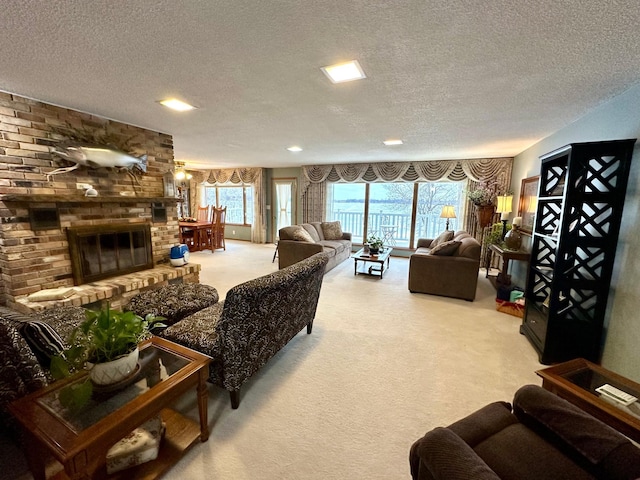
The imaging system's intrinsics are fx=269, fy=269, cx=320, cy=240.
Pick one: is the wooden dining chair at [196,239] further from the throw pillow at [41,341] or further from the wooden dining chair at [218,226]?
the throw pillow at [41,341]

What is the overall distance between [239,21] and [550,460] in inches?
89.9

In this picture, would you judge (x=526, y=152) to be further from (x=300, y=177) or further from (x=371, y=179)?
(x=300, y=177)

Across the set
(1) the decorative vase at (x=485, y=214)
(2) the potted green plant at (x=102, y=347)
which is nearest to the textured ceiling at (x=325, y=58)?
(2) the potted green plant at (x=102, y=347)

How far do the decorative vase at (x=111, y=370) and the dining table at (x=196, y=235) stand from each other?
556cm

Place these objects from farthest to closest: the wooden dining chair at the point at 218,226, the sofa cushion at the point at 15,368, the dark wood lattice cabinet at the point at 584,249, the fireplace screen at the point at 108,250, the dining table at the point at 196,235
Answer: the wooden dining chair at the point at 218,226, the dining table at the point at 196,235, the fireplace screen at the point at 108,250, the dark wood lattice cabinet at the point at 584,249, the sofa cushion at the point at 15,368

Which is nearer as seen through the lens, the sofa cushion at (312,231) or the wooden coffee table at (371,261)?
the wooden coffee table at (371,261)

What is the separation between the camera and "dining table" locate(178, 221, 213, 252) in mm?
6539

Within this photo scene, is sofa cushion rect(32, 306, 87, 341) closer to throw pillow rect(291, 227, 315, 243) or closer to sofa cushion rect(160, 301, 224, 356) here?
sofa cushion rect(160, 301, 224, 356)

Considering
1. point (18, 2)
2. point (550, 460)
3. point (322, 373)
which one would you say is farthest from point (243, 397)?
point (18, 2)

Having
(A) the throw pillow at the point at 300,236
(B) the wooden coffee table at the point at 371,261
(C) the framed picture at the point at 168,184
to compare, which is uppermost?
(C) the framed picture at the point at 168,184

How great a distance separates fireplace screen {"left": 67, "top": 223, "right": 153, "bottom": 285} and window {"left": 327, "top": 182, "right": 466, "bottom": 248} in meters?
4.47

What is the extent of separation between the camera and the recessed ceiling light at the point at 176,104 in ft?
8.00

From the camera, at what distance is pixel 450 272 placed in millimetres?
3793

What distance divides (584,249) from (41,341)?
3.65 m
